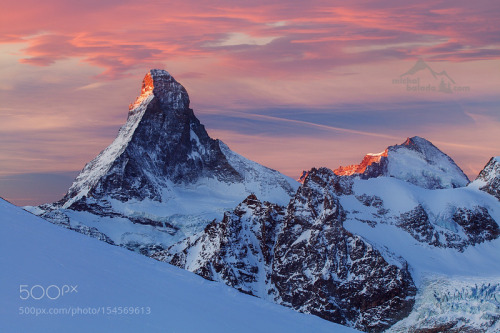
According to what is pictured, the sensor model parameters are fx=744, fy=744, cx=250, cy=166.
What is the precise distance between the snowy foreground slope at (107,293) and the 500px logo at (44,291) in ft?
0.25

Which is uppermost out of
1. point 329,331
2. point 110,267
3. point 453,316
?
point 110,267

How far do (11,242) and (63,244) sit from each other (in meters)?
2.67

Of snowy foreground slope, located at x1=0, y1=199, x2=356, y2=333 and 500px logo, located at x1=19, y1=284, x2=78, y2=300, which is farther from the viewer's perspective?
snowy foreground slope, located at x1=0, y1=199, x2=356, y2=333

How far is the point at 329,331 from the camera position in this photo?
3600cm

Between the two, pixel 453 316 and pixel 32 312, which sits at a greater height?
pixel 32 312

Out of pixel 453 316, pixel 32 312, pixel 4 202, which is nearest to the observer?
pixel 32 312

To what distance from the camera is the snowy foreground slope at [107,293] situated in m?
32.6

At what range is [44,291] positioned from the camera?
3297 centimetres

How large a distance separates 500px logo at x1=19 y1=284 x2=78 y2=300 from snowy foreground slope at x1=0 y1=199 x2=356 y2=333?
0.25 feet

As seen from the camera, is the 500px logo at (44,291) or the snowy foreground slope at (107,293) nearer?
the 500px logo at (44,291)

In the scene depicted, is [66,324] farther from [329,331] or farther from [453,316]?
[453,316]

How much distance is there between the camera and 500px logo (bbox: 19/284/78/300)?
32.4 metres

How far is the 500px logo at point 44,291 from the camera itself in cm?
3241

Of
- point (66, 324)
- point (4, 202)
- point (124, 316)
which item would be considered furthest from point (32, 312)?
point (4, 202)
